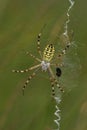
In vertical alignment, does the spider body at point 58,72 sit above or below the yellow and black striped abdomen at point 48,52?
below

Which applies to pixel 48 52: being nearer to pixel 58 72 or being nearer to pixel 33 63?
pixel 33 63

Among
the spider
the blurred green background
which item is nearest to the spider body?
the spider

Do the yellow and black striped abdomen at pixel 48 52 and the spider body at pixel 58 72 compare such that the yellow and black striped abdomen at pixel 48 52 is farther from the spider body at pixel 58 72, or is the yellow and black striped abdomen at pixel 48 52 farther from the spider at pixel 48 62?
the spider body at pixel 58 72

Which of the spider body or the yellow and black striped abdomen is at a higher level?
the yellow and black striped abdomen

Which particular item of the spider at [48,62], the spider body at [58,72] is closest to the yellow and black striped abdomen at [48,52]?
the spider at [48,62]

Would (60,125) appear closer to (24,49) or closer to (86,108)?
(86,108)

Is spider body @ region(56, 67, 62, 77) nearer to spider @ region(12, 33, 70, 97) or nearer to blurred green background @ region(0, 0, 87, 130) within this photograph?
spider @ region(12, 33, 70, 97)

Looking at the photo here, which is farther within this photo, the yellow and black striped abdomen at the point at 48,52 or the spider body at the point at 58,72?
the spider body at the point at 58,72

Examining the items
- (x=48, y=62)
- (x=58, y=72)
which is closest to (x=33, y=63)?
(x=48, y=62)
